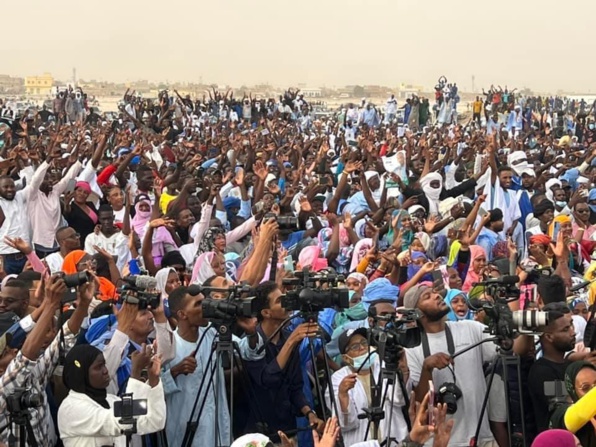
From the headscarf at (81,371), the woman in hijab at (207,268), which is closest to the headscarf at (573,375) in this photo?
the headscarf at (81,371)

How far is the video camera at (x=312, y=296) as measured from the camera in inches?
170

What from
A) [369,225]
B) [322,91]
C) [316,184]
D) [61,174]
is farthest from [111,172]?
[322,91]

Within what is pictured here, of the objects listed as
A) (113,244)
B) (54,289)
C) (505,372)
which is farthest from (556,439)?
(113,244)

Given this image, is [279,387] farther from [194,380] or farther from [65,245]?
[65,245]

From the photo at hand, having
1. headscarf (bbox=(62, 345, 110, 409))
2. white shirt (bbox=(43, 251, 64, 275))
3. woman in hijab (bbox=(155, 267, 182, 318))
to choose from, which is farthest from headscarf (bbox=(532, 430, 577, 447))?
white shirt (bbox=(43, 251, 64, 275))

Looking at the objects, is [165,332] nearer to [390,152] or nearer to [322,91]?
[390,152]

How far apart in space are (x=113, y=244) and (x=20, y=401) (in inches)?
158

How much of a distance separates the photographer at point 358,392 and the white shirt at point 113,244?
9.62 ft

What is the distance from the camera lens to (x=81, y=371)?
4082 mm

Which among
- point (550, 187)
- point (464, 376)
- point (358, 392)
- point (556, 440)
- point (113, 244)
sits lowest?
point (358, 392)

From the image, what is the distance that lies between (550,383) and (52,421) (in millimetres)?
2329

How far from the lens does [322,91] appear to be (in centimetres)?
9712

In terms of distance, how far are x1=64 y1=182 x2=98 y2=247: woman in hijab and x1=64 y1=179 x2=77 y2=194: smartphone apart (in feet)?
0.92

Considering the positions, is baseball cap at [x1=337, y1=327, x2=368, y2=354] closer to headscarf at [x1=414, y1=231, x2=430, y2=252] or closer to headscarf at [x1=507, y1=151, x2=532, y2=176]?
headscarf at [x1=414, y1=231, x2=430, y2=252]
